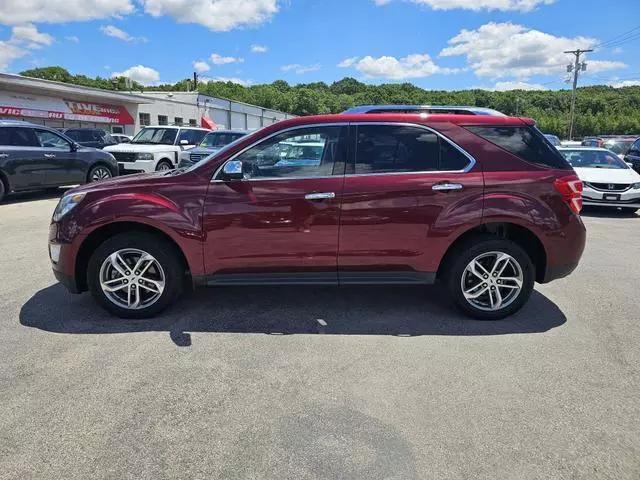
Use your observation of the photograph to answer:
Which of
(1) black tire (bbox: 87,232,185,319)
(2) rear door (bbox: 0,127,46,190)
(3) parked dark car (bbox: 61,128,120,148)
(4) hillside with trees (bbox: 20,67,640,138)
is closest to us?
(1) black tire (bbox: 87,232,185,319)

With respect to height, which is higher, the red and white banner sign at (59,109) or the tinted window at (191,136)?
the red and white banner sign at (59,109)

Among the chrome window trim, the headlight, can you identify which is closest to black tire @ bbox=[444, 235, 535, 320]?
the chrome window trim

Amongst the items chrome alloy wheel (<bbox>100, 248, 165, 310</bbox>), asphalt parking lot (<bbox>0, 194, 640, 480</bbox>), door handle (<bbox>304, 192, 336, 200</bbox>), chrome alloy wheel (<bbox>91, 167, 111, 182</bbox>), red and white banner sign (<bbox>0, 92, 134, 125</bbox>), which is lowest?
asphalt parking lot (<bbox>0, 194, 640, 480</bbox>)

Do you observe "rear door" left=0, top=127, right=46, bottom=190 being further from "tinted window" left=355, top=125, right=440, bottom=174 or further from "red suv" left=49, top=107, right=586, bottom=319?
"tinted window" left=355, top=125, right=440, bottom=174

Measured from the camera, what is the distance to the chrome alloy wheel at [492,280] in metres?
4.15

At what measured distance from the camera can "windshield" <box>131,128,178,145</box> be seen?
14.4 m

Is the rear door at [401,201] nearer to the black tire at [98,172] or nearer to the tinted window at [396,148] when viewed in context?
the tinted window at [396,148]

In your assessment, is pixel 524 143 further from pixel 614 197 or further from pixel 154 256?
pixel 614 197

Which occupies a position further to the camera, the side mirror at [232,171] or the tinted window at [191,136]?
the tinted window at [191,136]

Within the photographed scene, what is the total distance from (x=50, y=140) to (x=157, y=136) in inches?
143

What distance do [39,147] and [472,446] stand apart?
11.7 metres

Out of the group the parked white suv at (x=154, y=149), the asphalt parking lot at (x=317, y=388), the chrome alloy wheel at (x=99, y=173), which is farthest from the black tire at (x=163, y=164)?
the asphalt parking lot at (x=317, y=388)

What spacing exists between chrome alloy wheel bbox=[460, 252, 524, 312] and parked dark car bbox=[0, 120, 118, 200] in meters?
10.4

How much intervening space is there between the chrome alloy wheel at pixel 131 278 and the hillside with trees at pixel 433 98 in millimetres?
67544
